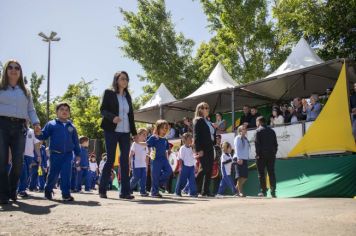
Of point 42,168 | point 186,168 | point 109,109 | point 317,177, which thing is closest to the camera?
point 109,109

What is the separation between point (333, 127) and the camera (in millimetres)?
10586

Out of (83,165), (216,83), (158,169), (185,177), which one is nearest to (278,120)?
(185,177)

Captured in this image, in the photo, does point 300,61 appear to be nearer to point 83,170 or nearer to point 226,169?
point 226,169

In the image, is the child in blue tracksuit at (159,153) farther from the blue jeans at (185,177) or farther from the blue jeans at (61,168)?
the blue jeans at (61,168)

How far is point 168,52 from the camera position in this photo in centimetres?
2517

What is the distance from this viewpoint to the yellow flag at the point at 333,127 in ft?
34.1

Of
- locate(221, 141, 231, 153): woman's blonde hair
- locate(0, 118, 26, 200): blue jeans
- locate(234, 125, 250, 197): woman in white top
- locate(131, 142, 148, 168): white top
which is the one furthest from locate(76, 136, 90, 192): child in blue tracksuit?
locate(0, 118, 26, 200): blue jeans

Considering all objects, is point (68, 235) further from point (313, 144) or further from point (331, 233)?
point (313, 144)

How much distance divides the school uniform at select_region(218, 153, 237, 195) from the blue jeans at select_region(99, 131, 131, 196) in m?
5.80

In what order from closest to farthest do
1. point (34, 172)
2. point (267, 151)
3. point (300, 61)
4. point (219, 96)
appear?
point (267, 151) → point (34, 172) → point (300, 61) → point (219, 96)

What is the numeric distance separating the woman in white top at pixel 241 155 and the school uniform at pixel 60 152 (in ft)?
19.5

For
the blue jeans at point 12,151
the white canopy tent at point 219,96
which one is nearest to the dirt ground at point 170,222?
Result: the blue jeans at point 12,151

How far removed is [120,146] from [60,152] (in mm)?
918

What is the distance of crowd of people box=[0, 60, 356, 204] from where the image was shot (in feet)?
18.6
